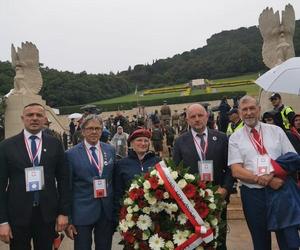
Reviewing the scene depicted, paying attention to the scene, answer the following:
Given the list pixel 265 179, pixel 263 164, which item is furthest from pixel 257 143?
pixel 265 179

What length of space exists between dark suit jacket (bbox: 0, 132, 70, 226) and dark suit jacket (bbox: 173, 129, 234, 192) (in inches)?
43.0

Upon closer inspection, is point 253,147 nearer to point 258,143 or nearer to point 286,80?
point 258,143

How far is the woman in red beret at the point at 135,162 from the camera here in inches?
151

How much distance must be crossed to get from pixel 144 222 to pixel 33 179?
1033 mm

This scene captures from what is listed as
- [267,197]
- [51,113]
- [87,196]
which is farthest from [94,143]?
[51,113]

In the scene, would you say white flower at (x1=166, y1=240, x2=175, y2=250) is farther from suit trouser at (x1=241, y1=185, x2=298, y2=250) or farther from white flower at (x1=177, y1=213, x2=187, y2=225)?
suit trouser at (x1=241, y1=185, x2=298, y2=250)

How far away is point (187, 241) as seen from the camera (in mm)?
3236

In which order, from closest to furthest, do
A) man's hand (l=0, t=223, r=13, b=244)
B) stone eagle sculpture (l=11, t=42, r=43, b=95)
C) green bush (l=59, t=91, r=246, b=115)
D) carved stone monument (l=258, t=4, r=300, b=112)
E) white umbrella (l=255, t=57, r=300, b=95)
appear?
man's hand (l=0, t=223, r=13, b=244) → white umbrella (l=255, t=57, r=300, b=95) → carved stone monument (l=258, t=4, r=300, b=112) → stone eagle sculpture (l=11, t=42, r=43, b=95) → green bush (l=59, t=91, r=246, b=115)

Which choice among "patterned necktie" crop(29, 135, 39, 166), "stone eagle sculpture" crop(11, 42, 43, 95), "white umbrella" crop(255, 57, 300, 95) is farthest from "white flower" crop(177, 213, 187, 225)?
"stone eagle sculpture" crop(11, 42, 43, 95)

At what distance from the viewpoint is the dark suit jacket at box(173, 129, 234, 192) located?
3910 mm

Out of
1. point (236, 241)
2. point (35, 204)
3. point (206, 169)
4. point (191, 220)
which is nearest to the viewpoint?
point (191, 220)

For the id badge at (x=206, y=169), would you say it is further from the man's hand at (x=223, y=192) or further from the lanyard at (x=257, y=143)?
the lanyard at (x=257, y=143)

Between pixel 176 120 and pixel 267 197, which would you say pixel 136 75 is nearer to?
pixel 176 120

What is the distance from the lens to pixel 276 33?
45.0ft
